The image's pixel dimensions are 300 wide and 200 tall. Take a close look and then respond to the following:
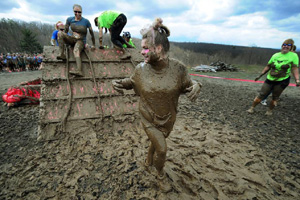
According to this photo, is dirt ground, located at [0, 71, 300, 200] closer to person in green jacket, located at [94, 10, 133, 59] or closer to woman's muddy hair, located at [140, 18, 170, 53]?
woman's muddy hair, located at [140, 18, 170, 53]

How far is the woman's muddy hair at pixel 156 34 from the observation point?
4.87ft

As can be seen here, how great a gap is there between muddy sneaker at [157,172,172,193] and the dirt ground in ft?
0.24

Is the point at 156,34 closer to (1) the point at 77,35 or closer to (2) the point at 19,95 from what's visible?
(1) the point at 77,35

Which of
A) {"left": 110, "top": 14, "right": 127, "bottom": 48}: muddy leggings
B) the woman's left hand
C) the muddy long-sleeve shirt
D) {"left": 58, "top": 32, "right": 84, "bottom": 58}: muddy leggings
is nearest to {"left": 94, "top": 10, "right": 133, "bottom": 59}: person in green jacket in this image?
{"left": 110, "top": 14, "right": 127, "bottom": 48}: muddy leggings

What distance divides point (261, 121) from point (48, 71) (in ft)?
19.0

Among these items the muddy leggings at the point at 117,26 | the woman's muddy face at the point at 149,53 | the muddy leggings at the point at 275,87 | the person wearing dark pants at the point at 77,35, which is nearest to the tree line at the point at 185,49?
the muddy leggings at the point at 275,87

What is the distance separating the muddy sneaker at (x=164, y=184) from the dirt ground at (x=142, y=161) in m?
0.07

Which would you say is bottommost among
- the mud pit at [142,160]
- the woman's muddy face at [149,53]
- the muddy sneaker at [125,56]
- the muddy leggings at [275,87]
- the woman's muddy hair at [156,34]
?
the mud pit at [142,160]

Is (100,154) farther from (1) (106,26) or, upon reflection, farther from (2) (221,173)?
(1) (106,26)

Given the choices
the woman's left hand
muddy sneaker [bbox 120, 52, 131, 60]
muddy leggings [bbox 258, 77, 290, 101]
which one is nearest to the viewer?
the woman's left hand

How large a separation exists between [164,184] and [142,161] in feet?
1.93

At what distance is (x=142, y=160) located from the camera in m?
2.70

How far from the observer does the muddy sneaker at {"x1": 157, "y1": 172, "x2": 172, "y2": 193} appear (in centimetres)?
215

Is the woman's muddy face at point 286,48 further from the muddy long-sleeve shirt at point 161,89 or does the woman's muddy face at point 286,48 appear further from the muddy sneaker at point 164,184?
the muddy sneaker at point 164,184
